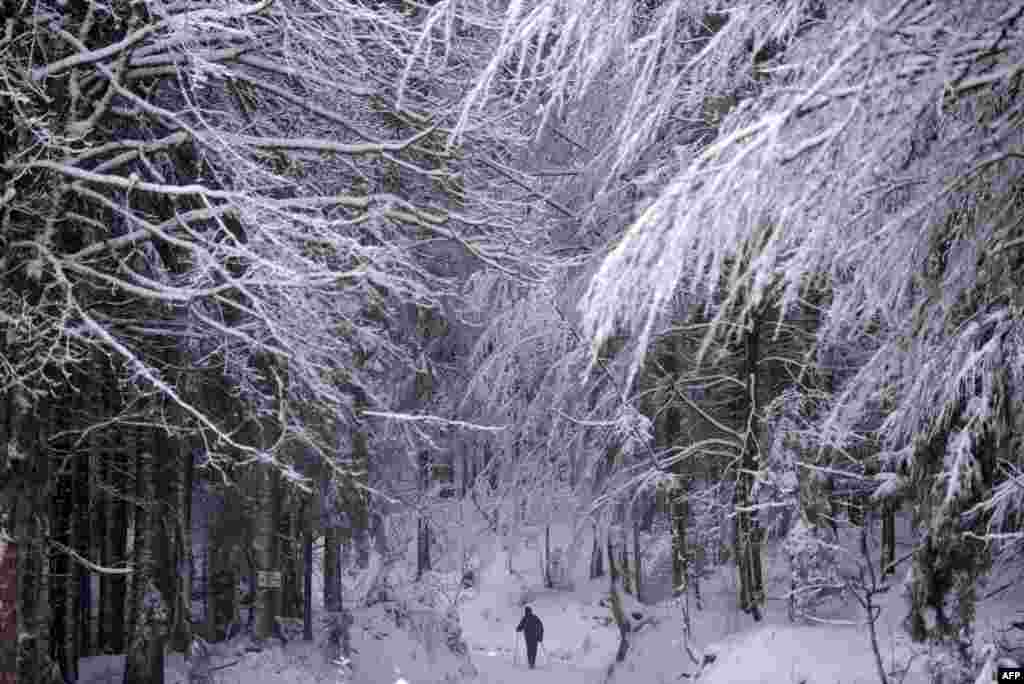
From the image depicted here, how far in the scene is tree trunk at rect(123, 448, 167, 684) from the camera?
10.2 m

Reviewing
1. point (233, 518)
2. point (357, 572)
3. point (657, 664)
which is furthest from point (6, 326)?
point (357, 572)

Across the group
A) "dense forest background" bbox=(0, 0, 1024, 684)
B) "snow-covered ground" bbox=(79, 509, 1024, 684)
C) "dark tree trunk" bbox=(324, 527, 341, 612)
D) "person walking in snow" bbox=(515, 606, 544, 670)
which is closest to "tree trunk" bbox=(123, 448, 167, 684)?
"dense forest background" bbox=(0, 0, 1024, 684)

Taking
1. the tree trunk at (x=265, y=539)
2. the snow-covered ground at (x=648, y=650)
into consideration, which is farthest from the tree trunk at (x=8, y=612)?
the snow-covered ground at (x=648, y=650)

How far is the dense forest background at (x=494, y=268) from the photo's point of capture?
11.6 feet

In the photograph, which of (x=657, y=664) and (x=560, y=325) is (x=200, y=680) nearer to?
(x=560, y=325)

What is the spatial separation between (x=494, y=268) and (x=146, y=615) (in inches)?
214

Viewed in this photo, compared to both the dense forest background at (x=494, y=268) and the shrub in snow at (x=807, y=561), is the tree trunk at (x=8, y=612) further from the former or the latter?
the shrub in snow at (x=807, y=561)

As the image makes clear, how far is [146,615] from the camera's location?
10258 mm

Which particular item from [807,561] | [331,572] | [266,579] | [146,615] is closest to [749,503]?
[807,561]

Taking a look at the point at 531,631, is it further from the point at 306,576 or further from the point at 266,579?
the point at 266,579

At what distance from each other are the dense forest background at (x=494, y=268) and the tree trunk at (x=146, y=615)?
0.03 meters

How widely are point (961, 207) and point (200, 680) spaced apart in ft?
34.9

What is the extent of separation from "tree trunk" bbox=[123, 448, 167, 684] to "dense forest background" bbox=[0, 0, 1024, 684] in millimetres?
32

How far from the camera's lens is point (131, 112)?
28.0 ft
